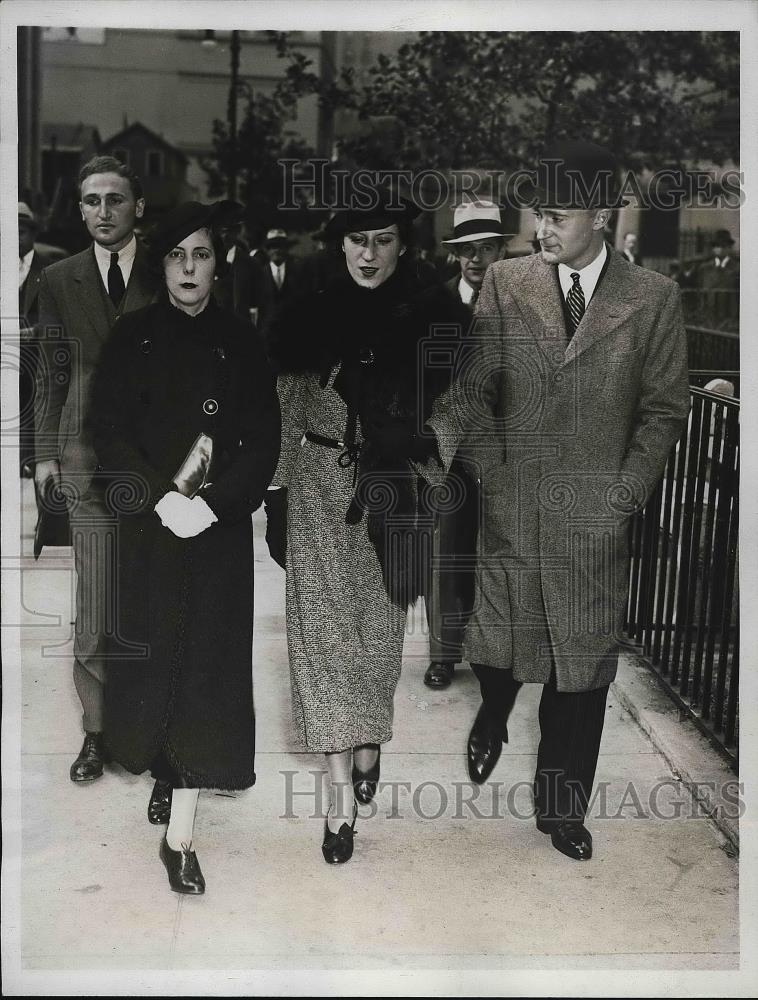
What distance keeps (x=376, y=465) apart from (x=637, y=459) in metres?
0.78

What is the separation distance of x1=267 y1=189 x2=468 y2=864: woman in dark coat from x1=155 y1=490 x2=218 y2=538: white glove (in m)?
0.36

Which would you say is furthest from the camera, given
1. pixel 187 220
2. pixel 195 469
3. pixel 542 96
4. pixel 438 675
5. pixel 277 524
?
pixel 438 675

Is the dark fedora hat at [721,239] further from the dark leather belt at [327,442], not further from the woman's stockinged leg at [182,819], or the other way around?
the woman's stockinged leg at [182,819]

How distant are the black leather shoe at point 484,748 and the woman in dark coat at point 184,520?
0.81m

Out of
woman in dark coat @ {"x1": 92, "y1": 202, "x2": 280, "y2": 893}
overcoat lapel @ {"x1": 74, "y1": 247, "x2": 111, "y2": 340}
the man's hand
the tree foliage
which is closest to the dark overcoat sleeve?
woman in dark coat @ {"x1": 92, "y1": 202, "x2": 280, "y2": 893}

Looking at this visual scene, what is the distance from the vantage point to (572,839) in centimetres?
430

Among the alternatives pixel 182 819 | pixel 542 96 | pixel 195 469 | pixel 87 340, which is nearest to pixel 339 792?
pixel 182 819

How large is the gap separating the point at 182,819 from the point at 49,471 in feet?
3.73

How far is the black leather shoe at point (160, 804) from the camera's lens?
433 cm

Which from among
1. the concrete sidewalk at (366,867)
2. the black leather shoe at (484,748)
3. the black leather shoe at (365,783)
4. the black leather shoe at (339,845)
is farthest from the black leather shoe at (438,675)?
the black leather shoe at (339,845)

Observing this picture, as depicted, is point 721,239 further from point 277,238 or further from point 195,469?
point 195,469

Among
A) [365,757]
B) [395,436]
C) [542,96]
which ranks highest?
[542,96]

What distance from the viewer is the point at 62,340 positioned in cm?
428

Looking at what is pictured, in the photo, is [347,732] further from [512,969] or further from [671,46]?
[671,46]
